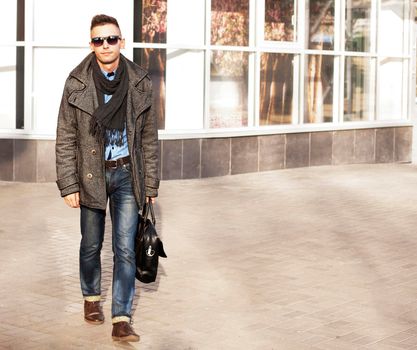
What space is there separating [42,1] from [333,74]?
A: 5217 mm

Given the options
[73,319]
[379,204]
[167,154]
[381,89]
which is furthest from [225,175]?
[73,319]

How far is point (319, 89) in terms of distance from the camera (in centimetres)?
1742

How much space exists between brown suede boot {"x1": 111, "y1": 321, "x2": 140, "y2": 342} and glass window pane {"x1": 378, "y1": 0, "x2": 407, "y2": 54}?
12635 mm

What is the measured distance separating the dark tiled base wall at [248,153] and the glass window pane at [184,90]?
332 millimetres

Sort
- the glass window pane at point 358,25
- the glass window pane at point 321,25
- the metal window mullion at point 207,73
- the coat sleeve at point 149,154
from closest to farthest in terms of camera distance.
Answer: the coat sleeve at point 149,154
the metal window mullion at point 207,73
the glass window pane at point 321,25
the glass window pane at point 358,25

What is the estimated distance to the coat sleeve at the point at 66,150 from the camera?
22.0ft

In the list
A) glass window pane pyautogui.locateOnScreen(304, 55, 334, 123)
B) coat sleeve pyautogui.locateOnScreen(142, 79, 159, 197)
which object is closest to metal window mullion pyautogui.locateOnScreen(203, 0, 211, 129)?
glass window pane pyautogui.locateOnScreen(304, 55, 334, 123)

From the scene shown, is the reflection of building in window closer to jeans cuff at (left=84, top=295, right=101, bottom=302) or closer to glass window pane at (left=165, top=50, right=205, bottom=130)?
glass window pane at (left=165, top=50, right=205, bottom=130)

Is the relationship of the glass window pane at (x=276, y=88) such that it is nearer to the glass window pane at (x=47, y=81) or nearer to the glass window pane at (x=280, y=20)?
the glass window pane at (x=280, y=20)

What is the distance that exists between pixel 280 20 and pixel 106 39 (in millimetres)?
10159

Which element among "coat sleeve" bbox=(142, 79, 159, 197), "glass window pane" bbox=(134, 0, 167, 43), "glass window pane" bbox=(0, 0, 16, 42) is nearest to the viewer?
"coat sleeve" bbox=(142, 79, 159, 197)

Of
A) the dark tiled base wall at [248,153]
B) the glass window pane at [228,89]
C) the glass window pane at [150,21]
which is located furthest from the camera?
the glass window pane at [228,89]

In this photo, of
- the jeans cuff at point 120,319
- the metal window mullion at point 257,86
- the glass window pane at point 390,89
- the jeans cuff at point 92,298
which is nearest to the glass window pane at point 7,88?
the metal window mullion at point 257,86

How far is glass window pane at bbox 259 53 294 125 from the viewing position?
16344mm
